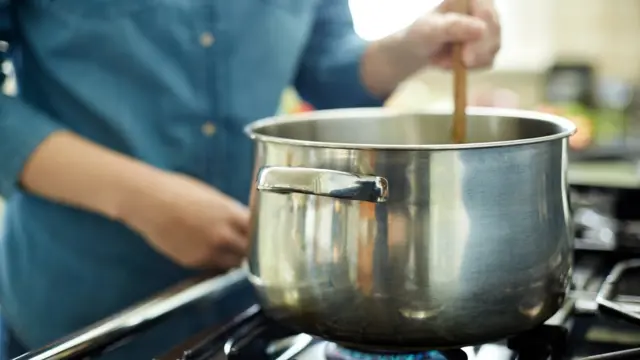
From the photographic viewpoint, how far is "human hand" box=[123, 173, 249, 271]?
2.05 feet

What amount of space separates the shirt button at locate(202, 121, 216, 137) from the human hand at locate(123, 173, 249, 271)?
0.43ft

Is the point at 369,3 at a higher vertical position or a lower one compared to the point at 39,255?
higher

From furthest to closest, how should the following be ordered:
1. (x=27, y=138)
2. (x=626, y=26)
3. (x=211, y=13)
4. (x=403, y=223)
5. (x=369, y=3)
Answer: (x=369, y=3) → (x=626, y=26) → (x=211, y=13) → (x=27, y=138) → (x=403, y=223)

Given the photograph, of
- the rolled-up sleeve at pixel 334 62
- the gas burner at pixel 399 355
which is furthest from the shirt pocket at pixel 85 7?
the gas burner at pixel 399 355

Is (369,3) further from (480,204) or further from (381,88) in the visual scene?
(480,204)

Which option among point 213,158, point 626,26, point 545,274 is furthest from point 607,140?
point 545,274

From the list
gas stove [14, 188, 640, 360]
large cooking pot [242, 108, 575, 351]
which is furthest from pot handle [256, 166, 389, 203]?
gas stove [14, 188, 640, 360]

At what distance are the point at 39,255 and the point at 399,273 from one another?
1.37ft

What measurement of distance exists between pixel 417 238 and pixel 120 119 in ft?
1.20

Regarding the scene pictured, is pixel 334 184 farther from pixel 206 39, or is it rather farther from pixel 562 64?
pixel 562 64

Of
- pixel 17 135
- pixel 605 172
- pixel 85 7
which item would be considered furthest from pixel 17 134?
pixel 605 172

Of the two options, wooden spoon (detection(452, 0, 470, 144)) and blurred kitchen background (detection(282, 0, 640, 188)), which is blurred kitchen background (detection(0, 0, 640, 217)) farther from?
wooden spoon (detection(452, 0, 470, 144))

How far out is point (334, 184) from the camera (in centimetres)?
46

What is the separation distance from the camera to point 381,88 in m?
0.86
